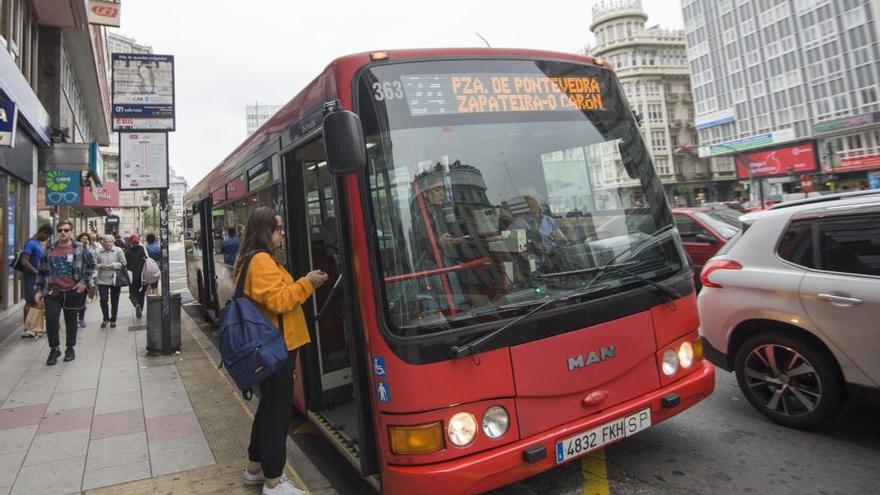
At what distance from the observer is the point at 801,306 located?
3.70m

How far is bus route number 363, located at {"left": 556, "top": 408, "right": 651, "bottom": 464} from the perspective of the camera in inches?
110

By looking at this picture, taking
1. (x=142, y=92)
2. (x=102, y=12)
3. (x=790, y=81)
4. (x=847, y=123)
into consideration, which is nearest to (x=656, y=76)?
(x=790, y=81)

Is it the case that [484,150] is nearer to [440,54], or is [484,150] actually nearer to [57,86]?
[440,54]

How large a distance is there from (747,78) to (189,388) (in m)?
72.4

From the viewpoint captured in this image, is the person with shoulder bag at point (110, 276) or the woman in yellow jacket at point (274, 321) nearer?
the woman in yellow jacket at point (274, 321)

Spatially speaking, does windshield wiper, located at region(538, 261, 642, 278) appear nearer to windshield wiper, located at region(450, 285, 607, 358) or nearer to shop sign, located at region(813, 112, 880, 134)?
windshield wiper, located at region(450, 285, 607, 358)

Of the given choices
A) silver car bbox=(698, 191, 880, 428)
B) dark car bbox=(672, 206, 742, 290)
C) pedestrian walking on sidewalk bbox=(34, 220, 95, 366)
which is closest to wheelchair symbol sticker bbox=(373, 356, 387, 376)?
silver car bbox=(698, 191, 880, 428)

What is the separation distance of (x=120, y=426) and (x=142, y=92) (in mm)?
4913

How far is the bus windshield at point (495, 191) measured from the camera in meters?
2.76

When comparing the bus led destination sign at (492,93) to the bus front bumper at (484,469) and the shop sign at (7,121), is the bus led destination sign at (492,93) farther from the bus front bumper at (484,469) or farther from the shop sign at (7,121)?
the shop sign at (7,121)

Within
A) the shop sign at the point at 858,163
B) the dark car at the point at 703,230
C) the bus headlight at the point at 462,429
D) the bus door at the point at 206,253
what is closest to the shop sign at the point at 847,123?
the shop sign at the point at 858,163

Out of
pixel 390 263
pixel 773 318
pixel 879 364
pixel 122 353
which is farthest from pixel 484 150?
pixel 122 353

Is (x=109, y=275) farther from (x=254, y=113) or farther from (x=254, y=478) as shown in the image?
(x=254, y=113)

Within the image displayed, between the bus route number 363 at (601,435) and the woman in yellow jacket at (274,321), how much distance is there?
1.62 meters
